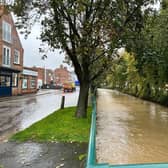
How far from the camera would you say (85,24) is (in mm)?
11438

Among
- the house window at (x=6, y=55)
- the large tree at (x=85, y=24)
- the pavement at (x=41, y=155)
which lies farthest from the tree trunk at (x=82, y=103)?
the house window at (x=6, y=55)

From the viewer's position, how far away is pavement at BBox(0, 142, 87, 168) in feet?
20.5

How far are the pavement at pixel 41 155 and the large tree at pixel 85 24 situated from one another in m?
4.58

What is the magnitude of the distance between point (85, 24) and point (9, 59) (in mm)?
26654

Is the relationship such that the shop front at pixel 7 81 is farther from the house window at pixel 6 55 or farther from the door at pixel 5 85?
the house window at pixel 6 55

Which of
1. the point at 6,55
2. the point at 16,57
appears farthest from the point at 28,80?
the point at 6,55

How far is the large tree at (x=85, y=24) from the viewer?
37.3 feet

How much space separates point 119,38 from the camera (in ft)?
38.4

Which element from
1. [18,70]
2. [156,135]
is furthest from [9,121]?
[18,70]

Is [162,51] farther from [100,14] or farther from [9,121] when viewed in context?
[9,121]

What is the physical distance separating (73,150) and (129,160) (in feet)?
4.81

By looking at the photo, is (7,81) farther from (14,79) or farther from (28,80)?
(28,80)

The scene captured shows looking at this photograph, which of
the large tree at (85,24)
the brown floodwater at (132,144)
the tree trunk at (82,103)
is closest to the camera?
the brown floodwater at (132,144)

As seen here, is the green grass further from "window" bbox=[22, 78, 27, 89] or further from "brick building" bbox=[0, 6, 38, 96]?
"window" bbox=[22, 78, 27, 89]
